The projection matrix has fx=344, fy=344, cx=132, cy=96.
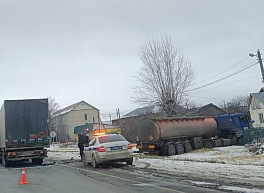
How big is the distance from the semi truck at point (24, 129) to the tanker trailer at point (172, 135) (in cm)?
737

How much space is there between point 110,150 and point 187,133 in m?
11.3

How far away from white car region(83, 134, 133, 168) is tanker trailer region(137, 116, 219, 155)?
720 centimetres

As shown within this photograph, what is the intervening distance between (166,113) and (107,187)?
96.8ft

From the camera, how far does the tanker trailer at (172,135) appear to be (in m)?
23.5

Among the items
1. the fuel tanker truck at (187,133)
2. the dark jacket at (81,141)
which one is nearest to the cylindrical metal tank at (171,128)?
the fuel tanker truck at (187,133)

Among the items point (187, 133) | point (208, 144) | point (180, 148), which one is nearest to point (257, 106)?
point (208, 144)

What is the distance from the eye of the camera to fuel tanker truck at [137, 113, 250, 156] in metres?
23.6

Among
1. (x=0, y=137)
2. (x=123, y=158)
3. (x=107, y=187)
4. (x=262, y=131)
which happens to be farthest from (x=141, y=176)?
(x=262, y=131)

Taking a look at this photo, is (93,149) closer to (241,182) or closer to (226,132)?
(241,182)

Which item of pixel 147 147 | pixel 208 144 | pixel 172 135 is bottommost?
pixel 208 144

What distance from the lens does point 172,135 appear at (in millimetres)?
24312

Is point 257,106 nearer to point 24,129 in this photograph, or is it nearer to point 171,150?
point 171,150

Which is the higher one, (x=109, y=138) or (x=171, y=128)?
(x=171, y=128)

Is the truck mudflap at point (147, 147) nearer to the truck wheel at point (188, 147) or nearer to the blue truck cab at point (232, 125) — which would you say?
the truck wheel at point (188, 147)
